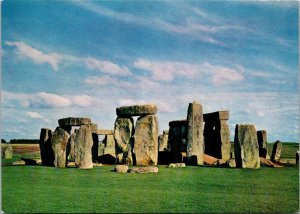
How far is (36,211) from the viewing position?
6.42 meters

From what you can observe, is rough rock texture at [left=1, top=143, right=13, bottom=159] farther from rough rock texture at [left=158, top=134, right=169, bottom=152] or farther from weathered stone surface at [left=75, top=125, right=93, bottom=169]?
rough rock texture at [left=158, top=134, right=169, bottom=152]

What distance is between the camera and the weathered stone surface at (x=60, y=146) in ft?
44.6

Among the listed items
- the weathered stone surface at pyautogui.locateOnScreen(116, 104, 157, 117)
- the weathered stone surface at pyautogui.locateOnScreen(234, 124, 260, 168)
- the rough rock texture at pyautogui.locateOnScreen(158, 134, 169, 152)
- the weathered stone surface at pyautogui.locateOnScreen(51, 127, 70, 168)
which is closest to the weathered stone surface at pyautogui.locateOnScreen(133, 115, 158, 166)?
the weathered stone surface at pyautogui.locateOnScreen(116, 104, 157, 117)

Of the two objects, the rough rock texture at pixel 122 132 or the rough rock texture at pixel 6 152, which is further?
the rough rock texture at pixel 6 152

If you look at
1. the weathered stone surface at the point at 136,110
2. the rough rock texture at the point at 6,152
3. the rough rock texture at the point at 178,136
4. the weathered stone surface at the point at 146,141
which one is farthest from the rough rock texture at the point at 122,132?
the rough rock texture at the point at 6,152

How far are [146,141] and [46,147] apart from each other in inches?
159

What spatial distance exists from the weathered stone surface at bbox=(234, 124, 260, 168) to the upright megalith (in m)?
3.15

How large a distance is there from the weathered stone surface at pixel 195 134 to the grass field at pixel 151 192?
12.4 feet

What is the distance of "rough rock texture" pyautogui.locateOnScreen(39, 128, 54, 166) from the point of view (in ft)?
47.7

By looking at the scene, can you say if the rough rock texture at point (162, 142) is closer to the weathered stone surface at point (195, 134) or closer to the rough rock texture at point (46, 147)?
the weathered stone surface at point (195, 134)

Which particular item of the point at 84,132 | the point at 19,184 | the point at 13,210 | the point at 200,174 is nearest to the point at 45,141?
the point at 84,132

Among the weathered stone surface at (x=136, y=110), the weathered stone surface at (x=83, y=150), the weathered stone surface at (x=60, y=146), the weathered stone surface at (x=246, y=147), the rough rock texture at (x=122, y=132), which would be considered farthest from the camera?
the rough rock texture at (x=122, y=132)

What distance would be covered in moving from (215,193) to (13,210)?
393cm

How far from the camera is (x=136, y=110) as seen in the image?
1482 centimetres
